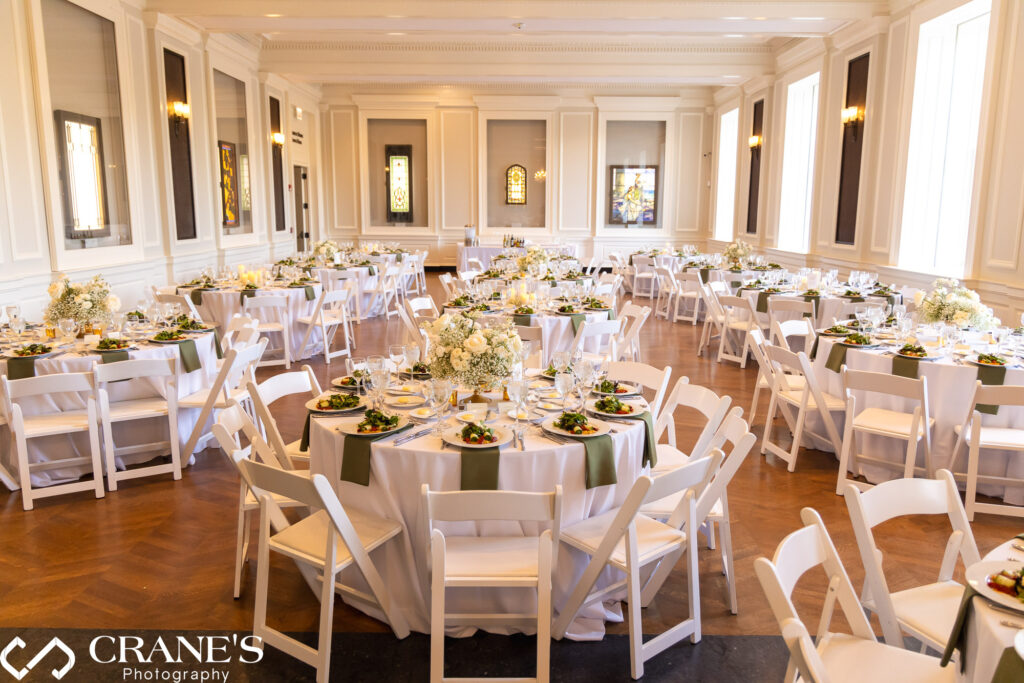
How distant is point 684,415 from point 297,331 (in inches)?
176

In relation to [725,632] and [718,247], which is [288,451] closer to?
[725,632]

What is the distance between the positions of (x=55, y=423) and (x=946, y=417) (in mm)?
5249

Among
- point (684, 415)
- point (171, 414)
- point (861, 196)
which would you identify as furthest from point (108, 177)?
point (861, 196)

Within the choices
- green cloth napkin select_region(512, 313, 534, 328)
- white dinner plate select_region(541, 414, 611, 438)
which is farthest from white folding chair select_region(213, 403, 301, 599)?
green cloth napkin select_region(512, 313, 534, 328)

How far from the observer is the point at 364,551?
2.54 metres

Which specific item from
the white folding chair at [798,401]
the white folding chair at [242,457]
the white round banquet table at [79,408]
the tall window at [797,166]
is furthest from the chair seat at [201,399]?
the tall window at [797,166]

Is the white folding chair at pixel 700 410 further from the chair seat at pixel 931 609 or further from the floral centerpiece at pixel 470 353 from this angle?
the chair seat at pixel 931 609

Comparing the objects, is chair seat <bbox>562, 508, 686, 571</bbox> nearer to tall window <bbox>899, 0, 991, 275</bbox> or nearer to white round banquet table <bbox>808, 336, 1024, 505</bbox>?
white round banquet table <bbox>808, 336, 1024, 505</bbox>

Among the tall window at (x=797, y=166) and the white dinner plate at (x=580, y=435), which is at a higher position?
the tall window at (x=797, y=166)

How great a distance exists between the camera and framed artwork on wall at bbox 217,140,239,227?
1070cm

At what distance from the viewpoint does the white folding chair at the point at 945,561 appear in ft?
6.95

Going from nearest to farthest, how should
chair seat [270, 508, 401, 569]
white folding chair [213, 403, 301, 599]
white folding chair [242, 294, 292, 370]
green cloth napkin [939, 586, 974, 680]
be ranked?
green cloth napkin [939, 586, 974, 680] → chair seat [270, 508, 401, 569] → white folding chair [213, 403, 301, 599] → white folding chair [242, 294, 292, 370]

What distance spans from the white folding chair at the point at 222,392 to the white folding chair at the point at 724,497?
2.51 metres

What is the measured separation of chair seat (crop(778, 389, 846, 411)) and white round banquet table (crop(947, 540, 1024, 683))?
292cm
